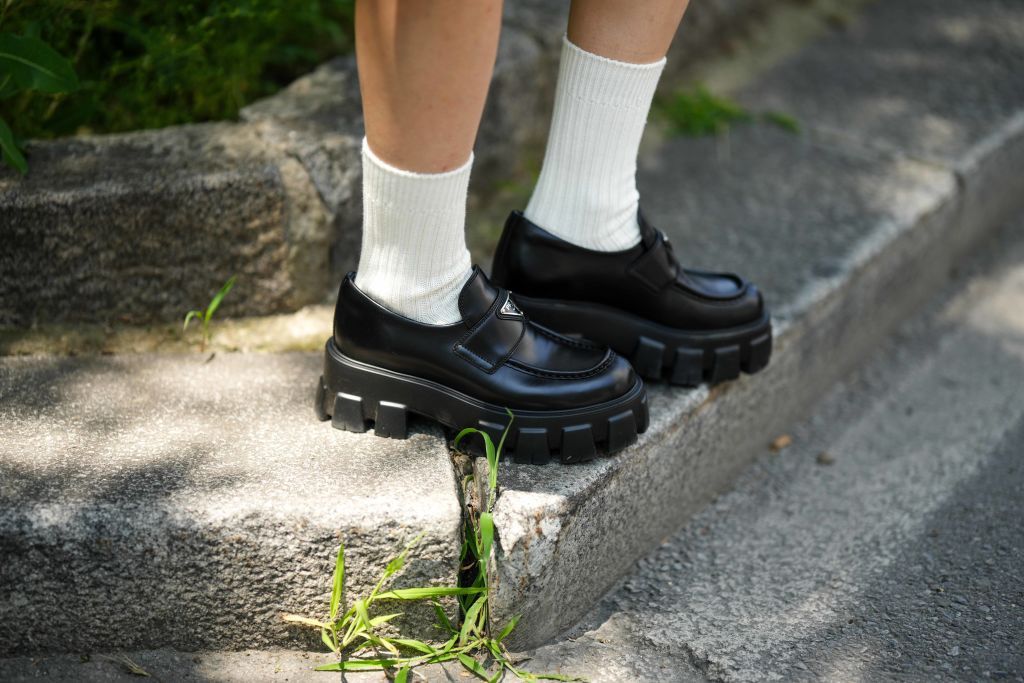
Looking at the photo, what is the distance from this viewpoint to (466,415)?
1.39 meters

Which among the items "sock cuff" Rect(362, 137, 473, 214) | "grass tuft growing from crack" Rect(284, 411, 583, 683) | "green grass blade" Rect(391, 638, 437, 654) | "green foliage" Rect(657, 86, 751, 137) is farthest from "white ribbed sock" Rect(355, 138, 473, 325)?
"green foliage" Rect(657, 86, 751, 137)

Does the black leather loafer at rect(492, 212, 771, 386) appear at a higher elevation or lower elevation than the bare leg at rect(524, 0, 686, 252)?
lower

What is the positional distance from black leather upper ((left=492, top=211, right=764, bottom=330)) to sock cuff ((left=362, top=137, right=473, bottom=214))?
0.75ft

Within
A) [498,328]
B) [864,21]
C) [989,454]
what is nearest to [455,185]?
[498,328]

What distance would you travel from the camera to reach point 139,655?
1.29 metres

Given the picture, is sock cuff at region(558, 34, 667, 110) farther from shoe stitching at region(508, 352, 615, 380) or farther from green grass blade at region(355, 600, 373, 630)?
green grass blade at region(355, 600, 373, 630)

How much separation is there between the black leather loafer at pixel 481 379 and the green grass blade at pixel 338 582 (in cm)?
22

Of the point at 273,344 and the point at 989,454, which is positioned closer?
the point at 273,344

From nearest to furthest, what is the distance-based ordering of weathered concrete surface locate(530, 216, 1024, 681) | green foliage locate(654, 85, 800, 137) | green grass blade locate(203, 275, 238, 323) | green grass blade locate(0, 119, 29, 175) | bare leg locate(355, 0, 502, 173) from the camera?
bare leg locate(355, 0, 502, 173), weathered concrete surface locate(530, 216, 1024, 681), green grass blade locate(0, 119, 29, 175), green grass blade locate(203, 275, 238, 323), green foliage locate(654, 85, 800, 137)

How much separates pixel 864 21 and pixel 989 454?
5.80 feet

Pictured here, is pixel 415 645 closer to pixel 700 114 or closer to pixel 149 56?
pixel 149 56

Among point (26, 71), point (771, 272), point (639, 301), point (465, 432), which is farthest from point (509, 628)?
point (26, 71)

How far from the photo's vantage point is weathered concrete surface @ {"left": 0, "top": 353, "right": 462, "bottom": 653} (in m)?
1.24

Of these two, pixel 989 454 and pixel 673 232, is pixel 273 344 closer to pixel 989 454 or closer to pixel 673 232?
pixel 673 232
